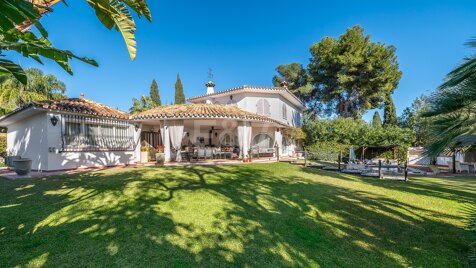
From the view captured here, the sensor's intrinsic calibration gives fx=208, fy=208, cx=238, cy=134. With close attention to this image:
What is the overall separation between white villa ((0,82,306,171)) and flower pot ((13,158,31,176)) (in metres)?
1.37

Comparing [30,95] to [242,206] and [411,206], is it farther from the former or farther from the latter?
[411,206]

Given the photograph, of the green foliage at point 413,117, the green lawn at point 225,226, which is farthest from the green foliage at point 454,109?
the green foliage at point 413,117

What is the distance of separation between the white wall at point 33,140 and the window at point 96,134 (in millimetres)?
1042

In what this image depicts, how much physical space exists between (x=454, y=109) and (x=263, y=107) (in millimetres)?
17978

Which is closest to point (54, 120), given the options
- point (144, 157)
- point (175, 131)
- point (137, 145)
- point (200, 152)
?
point (137, 145)

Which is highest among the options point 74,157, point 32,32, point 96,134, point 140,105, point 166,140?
point 140,105

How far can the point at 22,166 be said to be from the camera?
10.5 metres

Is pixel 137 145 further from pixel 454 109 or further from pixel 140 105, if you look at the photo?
pixel 140 105

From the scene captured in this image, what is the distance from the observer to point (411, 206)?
6.96 metres

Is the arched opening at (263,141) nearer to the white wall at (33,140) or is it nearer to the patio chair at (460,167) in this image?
the patio chair at (460,167)

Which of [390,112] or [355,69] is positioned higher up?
[355,69]

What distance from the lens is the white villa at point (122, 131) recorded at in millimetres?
12547

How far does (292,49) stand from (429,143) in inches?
1230

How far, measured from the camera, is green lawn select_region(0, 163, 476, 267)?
12.8 feet
